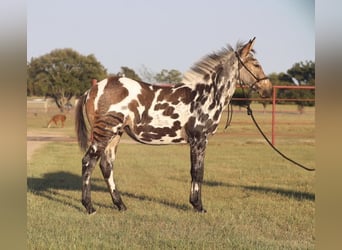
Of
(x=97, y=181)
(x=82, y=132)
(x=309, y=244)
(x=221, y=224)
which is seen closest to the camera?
(x=309, y=244)

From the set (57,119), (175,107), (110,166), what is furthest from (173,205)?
(57,119)

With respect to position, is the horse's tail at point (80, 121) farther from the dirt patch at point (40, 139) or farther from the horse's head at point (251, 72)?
the dirt patch at point (40, 139)

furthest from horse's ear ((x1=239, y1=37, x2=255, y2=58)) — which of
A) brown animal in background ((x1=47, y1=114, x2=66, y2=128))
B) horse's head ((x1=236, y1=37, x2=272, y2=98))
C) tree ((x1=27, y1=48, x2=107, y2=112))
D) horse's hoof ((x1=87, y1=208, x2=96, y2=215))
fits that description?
brown animal in background ((x1=47, y1=114, x2=66, y2=128))

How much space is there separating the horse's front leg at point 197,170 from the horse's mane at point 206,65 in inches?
27.7

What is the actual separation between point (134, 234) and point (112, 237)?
0.22m

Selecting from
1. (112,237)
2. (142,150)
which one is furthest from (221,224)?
(142,150)

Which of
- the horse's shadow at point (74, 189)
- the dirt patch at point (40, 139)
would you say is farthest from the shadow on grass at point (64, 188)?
the dirt patch at point (40, 139)

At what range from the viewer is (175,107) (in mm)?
4438

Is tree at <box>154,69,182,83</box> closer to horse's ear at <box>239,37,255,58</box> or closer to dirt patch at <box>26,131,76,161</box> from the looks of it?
horse's ear at <box>239,37,255,58</box>

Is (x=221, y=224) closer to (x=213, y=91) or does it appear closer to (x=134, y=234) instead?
(x=134, y=234)

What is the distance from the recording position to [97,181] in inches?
253

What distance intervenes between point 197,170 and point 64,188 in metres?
2.40

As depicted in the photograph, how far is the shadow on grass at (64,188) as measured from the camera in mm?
4875
